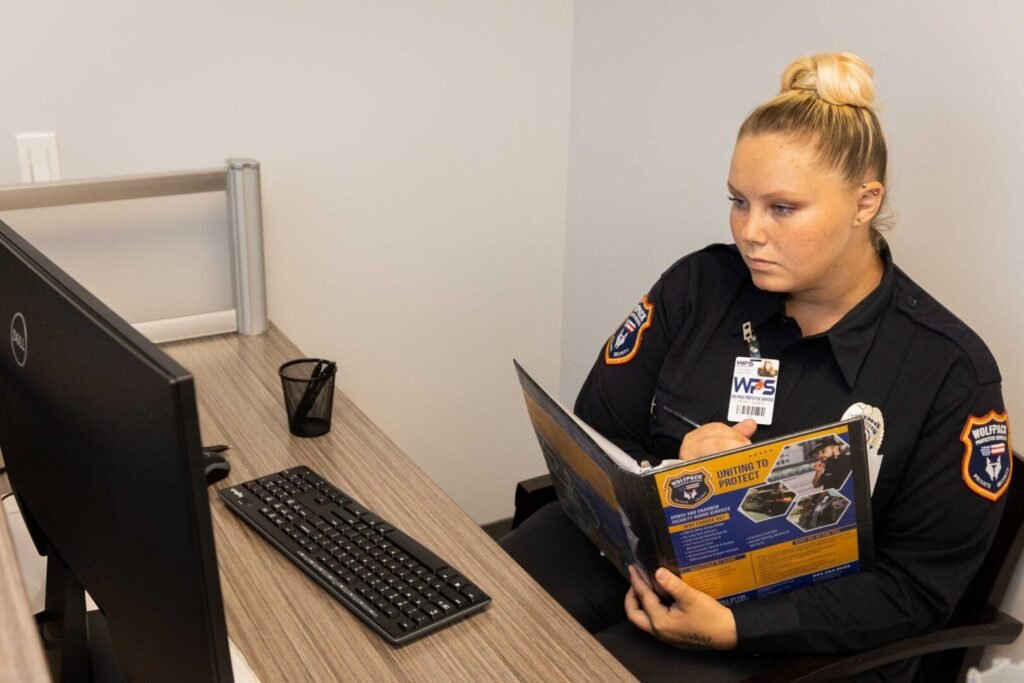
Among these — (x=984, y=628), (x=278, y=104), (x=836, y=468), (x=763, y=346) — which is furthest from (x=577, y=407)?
(x=278, y=104)

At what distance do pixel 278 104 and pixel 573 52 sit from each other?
687 mm

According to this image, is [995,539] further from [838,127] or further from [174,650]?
[174,650]

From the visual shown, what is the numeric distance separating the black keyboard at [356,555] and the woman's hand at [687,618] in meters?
0.29

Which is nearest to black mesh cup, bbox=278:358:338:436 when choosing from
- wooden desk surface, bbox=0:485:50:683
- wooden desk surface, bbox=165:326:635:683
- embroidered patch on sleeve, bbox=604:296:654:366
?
wooden desk surface, bbox=165:326:635:683

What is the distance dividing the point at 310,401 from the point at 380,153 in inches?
30.4

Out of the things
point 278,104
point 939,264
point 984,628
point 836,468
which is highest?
point 278,104

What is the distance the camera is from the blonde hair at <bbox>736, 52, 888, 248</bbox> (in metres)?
1.48

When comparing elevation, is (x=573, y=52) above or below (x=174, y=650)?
above

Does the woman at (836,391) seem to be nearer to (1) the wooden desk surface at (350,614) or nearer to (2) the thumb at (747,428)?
(2) the thumb at (747,428)

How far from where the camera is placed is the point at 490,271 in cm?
250

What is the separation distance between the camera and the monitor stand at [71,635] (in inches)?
43.6

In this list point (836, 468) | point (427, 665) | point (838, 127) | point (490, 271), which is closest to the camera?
point (427, 665)

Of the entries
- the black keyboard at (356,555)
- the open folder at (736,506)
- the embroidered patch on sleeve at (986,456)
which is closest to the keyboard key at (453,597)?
the black keyboard at (356,555)

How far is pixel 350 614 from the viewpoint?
124 centimetres
